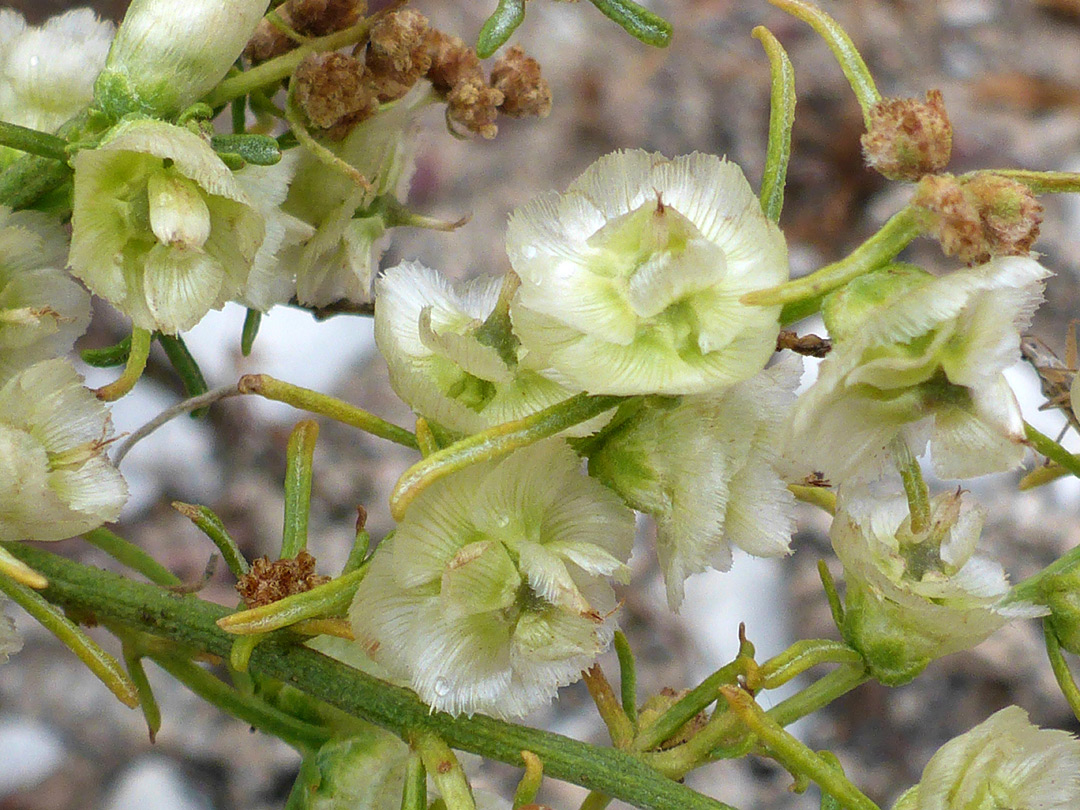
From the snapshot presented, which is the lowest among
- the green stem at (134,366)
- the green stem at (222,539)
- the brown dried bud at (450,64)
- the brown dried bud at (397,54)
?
the green stem at (222,539)

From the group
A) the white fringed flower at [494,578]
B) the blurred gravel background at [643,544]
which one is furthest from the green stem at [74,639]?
the blurred gravel background at [643,544]

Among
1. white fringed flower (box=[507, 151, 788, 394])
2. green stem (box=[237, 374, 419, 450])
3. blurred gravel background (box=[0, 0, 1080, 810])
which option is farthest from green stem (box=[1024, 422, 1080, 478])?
blurred gravel background (box=[0, 0, 1080, 810])

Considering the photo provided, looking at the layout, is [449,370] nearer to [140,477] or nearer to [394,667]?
[394,667]

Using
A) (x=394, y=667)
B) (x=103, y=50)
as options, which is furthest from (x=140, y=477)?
(x=394, y=667)

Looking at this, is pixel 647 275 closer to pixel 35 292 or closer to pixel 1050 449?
pixel 1050 449

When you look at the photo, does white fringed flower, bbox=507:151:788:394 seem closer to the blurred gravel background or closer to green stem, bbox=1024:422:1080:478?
green stem, bbox=1024:422:1080:478

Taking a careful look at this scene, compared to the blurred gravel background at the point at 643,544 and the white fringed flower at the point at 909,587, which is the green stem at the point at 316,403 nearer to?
the white fringed flower at the point at 909,587

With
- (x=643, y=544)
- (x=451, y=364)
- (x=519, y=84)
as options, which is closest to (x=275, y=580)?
(x=451, y=364)
